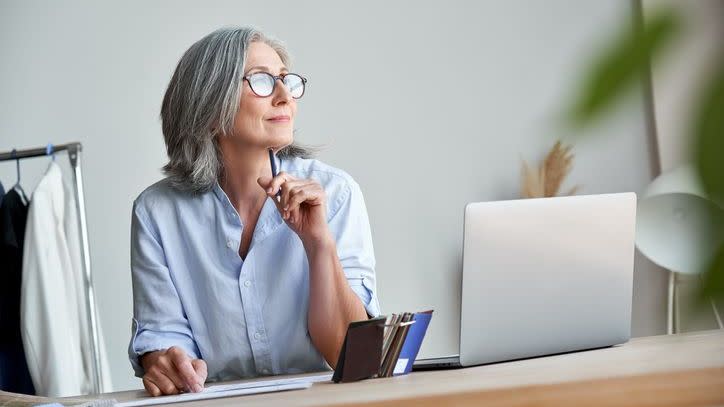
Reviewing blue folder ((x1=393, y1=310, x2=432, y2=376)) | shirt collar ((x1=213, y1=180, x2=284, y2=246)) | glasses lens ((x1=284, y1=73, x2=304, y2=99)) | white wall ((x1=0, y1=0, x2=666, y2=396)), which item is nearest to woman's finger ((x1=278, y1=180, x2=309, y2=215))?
shirt collar ((x1=213, y1=180, x2=284, y2=246))

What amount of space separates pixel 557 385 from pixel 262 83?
1289 mm

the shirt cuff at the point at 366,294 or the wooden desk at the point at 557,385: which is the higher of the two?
the wooden desk at the point at 557,385

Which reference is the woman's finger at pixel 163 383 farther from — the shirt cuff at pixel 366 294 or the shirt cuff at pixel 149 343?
the shirt cuff at pixel 366 294

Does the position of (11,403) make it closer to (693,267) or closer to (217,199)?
(217,199)

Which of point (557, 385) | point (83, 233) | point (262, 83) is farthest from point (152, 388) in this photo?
point (83, 233)

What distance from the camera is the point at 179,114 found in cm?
207

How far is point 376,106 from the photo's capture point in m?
3.89

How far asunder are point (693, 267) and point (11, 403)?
4.16 ft

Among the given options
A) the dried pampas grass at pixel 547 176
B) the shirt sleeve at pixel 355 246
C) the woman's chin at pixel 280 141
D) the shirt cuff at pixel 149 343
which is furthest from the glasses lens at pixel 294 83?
the dried pampas grass at pixel 547 176

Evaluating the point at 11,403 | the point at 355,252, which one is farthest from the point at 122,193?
the point at 11,403

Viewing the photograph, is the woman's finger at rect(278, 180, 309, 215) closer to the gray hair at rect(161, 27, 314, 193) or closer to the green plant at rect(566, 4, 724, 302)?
the gray hair at rect(161, 27, 314, 193)

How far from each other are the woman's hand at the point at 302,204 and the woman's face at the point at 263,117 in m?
0.20

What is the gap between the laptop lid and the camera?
1.35m

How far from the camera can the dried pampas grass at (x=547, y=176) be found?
3.81 m
